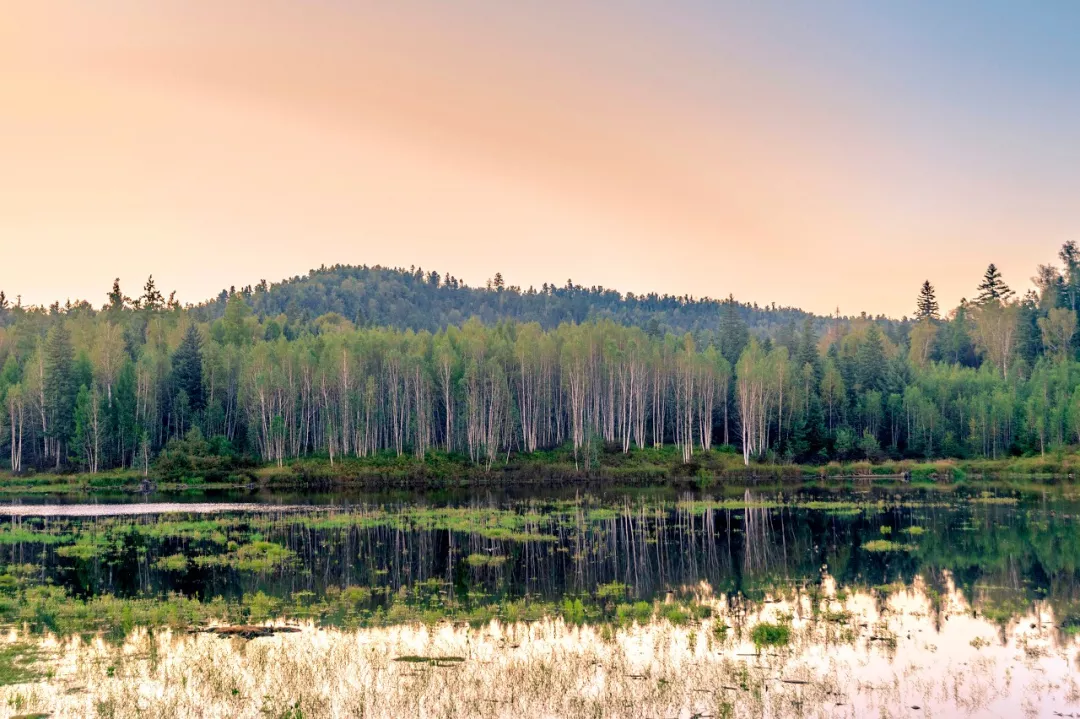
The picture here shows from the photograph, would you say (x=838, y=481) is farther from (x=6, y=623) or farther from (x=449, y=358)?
(x=6, y=623)

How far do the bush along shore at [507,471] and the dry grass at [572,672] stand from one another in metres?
65.9

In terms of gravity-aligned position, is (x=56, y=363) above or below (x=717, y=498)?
above

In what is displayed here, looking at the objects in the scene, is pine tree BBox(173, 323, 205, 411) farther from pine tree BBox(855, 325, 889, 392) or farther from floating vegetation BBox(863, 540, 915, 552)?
floating vegetation BBox(863, 540, 915, 552)

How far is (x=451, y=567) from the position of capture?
34.1 metres

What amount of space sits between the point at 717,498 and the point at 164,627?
50260 mm

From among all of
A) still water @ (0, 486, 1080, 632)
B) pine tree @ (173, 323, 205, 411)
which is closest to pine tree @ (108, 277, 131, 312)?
pine tree @ (173, 323, 205, 411)

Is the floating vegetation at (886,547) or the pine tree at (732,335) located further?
the pine tree at (732,335)

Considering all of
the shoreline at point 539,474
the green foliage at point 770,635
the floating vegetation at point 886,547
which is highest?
the green foliage at point 770,635

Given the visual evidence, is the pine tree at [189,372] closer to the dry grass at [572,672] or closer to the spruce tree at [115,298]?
the spruce tree at [115,298]

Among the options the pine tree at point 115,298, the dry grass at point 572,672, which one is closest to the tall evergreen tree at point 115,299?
the pine tree at point 115,298

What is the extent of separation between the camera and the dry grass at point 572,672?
56.3 feet

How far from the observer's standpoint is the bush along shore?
3516 inches

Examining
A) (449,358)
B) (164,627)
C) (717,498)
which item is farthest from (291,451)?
(164,627)

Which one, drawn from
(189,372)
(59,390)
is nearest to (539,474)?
(189,372)
